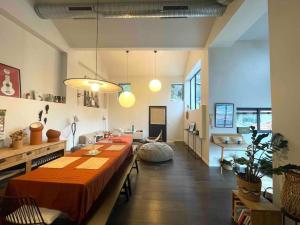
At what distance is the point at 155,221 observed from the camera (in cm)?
238

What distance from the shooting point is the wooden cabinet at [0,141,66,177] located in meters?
2.63

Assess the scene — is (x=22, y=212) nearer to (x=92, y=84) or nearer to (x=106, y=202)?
(x=106, y=202)

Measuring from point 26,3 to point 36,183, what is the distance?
3593 millimetres

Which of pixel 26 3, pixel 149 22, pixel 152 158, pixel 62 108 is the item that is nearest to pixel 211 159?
pixel 152 158

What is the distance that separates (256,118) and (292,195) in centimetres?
384

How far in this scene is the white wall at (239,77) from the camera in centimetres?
484

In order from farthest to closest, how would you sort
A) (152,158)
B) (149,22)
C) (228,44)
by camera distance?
1. (152,158)
2. (228,44)
3. (149,22)

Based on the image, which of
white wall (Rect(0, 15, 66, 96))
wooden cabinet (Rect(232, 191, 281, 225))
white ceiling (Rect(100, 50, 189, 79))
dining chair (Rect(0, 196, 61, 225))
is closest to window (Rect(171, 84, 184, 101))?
white ceiling (Rect(100, 50, 189, 79))

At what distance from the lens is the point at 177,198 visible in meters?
3.03

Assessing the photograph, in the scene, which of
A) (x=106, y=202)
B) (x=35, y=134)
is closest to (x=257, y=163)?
(x=106, y=202)

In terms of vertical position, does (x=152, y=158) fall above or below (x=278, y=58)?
below

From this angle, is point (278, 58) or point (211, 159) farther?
point (211, 159)

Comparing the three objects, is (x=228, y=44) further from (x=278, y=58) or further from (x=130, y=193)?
(x=130, y=193)

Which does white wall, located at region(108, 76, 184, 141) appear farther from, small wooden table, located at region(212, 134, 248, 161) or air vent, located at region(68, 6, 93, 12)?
air vent, located at region(68, 6, 93, 12)
